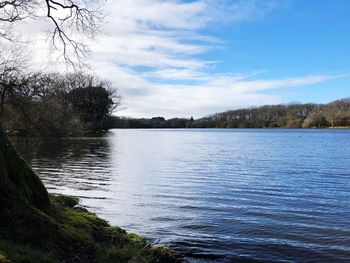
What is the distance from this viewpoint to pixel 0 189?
8.93 metres

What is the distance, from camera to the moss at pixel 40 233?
8.21 meters

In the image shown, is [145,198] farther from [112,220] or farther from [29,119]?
[29,119]

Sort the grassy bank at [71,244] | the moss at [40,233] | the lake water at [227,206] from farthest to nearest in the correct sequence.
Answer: the lake water at [227,206]
the moss at [40,233]
the grassy bank at [71,244]

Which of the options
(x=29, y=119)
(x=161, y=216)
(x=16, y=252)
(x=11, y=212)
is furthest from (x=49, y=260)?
(x=29, y=119)

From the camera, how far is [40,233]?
8859mm

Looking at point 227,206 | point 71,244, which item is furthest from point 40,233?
point 227,206

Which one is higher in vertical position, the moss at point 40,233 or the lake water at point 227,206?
the moss at point 40,233

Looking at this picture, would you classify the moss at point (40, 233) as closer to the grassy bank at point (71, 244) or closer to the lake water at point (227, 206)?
the grassy bank at point (71, 244)

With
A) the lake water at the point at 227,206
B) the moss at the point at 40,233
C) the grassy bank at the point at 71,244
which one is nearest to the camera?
the grassy bank at the point at 71,244

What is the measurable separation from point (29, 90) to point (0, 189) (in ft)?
65.7

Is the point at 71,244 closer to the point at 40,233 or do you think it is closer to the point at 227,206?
the point at 40,233

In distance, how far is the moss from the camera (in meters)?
8.21

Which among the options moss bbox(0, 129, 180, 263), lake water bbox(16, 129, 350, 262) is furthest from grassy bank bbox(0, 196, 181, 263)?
lake water bbox(16, 129, 350, 262)

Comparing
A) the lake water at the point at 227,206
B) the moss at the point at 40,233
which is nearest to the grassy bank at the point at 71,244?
the moss at the point at 40,233
